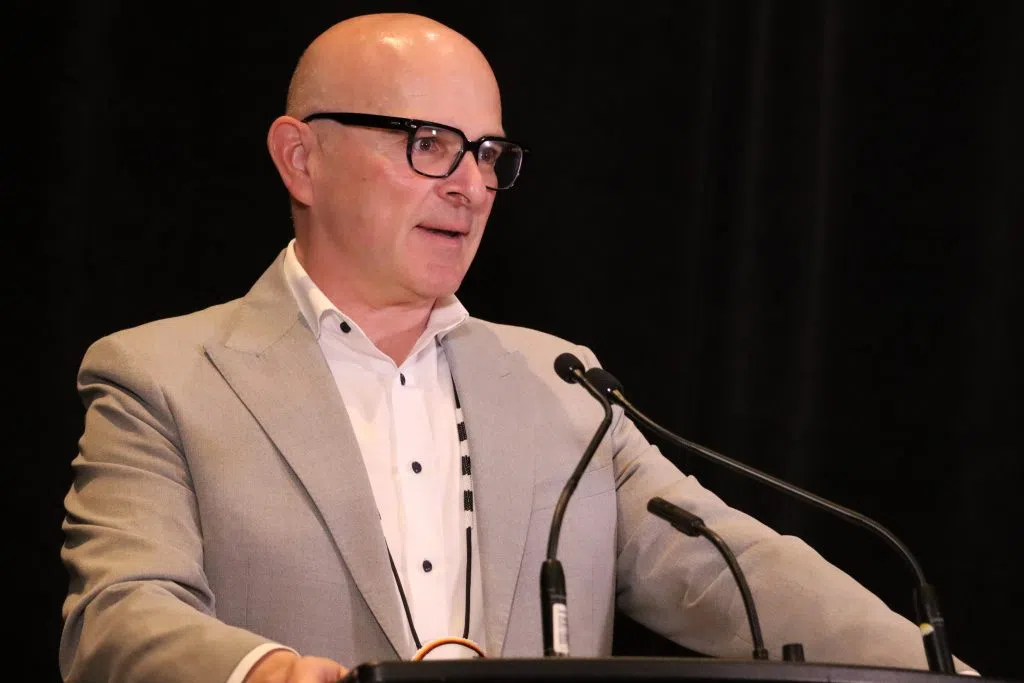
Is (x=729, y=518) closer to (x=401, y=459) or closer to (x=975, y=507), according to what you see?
(x=401, y=459)

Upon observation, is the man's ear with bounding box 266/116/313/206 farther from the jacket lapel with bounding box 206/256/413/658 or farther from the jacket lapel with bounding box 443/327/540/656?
the jacket lapel with bounding box 443/327/540/656

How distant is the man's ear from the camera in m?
2.38

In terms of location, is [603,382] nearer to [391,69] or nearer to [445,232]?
[445,232]

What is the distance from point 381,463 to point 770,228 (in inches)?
45.6

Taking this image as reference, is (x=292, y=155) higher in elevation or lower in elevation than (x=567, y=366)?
higher

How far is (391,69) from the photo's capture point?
228 cm

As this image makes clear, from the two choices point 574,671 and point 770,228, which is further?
point 770,228

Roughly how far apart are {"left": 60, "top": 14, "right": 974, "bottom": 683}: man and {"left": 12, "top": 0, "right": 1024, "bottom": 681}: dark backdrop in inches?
13.4

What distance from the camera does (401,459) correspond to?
85.7 inches

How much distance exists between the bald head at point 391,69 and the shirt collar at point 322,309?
0.30 meters

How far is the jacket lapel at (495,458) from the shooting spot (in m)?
2.08

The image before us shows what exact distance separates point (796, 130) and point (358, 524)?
57.1 inches

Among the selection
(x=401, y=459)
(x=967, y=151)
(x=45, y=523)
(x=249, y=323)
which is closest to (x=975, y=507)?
(x=967, y=151)

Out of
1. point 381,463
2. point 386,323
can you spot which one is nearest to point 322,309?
point 386,323
